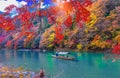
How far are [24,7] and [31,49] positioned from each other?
119ft

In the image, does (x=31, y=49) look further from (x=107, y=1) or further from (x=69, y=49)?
(x=107, y=1)

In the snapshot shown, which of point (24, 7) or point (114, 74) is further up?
point (24, 7)

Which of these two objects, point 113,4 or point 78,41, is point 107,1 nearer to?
point 113,4

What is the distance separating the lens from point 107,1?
33.8 metres

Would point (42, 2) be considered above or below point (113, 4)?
below

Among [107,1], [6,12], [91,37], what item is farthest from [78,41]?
[6,12]

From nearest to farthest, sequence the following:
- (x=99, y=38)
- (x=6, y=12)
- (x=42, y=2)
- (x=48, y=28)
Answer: (x=42, y=2) → (x=6, y=12) → (x=99, y=38) → (x=48, y=28)

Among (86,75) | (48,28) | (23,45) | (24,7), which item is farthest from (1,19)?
(23,45)

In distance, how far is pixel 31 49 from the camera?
41.7 metres

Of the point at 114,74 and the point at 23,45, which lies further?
the point at 23,45

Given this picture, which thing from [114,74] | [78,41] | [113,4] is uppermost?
[113,4]

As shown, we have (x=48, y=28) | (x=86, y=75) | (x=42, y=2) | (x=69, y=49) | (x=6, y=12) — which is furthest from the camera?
(x=48, y=28)

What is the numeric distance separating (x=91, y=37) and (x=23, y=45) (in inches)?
577

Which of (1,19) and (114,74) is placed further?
(114,74)
